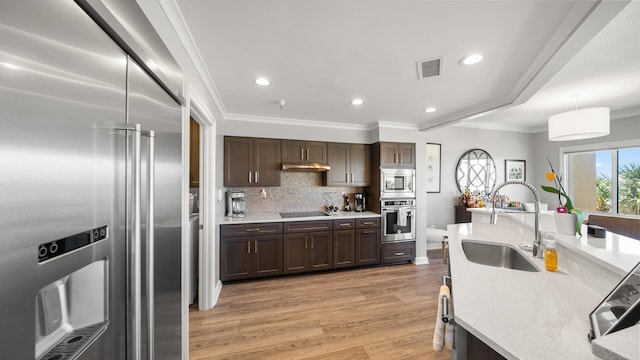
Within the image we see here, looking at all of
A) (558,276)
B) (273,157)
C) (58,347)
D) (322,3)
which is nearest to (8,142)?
(58,347)

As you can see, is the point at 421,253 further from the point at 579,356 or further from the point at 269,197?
the point at 579,356

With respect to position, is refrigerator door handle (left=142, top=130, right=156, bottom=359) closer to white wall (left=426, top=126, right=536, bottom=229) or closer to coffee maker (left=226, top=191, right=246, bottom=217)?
coffee maker (left=226, top=191, right=246, bottom=217)

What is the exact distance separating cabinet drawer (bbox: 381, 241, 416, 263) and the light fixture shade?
2372mm

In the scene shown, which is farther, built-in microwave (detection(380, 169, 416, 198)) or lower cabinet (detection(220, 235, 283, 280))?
built-in microwave (detection(380, 169, 416, 198))

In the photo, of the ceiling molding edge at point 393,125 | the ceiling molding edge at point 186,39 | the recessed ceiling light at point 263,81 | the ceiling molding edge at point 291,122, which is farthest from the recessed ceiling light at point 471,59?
the ceiling molding edge at point 291,122

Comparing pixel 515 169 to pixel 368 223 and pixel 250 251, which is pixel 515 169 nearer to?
pixel 368 223

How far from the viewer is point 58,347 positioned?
1.82ft

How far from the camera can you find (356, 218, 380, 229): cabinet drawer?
363 centimetres

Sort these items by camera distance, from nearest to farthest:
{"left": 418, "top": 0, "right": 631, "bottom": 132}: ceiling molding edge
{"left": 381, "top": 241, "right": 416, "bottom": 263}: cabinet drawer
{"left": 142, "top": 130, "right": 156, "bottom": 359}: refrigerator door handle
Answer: {"left": 142, "top": 130, "right": 156, "bottom": 359}: refrigerator door handle
{"left": 418, "top": 0, "right": 631, "bottom": 132}: ceiling molding edge
{"left": 381, "top": 241, "right": 416, "bottom": 263}: cabinet drawer

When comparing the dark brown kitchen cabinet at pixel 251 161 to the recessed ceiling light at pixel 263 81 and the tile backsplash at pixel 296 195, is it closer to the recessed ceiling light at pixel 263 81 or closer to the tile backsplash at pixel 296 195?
the tile backsplash at pixel 296 195

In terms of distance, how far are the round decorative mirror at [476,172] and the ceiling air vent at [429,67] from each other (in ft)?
10.1

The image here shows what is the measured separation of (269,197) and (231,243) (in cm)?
98

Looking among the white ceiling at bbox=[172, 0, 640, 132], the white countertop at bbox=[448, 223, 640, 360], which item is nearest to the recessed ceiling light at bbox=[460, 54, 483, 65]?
the white ceiling at bbox=[172, 0, 640, 132]

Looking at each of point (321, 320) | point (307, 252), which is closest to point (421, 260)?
point (307, 252)
